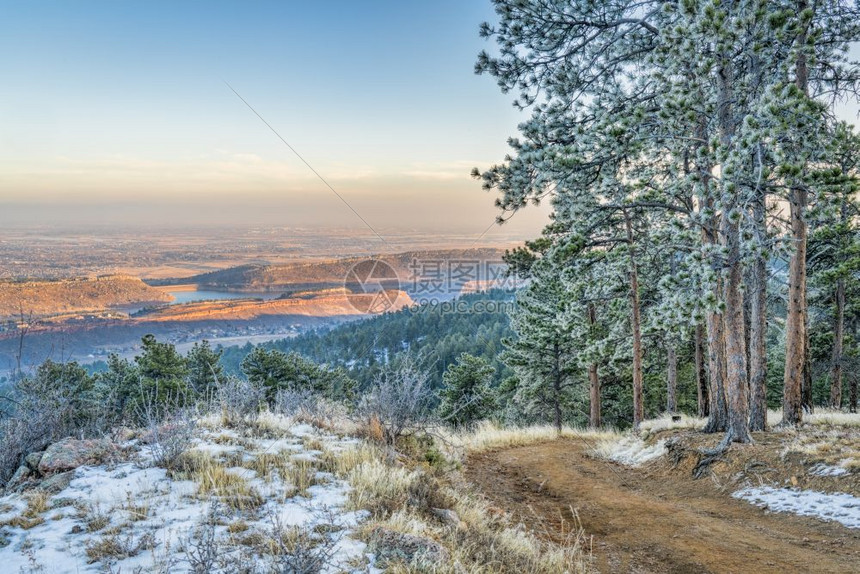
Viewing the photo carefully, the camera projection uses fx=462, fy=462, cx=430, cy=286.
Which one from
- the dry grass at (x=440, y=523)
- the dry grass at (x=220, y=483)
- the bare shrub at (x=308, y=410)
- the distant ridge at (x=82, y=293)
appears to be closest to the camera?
the dry grass at (x=440, y=523)

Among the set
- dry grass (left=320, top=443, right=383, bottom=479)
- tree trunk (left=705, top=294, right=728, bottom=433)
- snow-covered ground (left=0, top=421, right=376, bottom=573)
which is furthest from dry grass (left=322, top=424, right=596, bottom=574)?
tree trunk (left=705, top=294, right=728, bottom=433)

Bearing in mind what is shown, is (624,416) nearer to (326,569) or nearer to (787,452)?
(787,452)

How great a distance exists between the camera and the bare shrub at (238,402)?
662cm

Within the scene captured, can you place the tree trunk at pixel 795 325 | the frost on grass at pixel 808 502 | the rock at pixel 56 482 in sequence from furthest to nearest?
the tree trunk at pixel 795 325
the frost on grass at pixel 808 502
the rock at pixel 56 482

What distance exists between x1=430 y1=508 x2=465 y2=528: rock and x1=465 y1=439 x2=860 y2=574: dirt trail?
146 centimetres

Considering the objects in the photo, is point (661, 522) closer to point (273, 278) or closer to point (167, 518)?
point (167, 518)

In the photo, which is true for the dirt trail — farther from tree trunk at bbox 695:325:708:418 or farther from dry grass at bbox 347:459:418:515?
tree trunk at bbox 695:325:708:418

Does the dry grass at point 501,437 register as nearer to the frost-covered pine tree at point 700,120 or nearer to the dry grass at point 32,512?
the frost-covered pine tree at point 700,120

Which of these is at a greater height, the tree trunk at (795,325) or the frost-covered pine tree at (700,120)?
the frost-covered pine tree at (700,120)

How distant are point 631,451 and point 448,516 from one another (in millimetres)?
7496

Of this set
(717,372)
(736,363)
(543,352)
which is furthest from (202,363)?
(736,363)

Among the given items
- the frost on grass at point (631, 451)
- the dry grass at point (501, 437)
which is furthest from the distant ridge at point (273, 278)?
the frost on grass at point (631, 451)

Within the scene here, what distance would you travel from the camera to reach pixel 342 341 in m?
71.8

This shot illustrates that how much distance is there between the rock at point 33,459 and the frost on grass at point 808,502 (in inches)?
337
